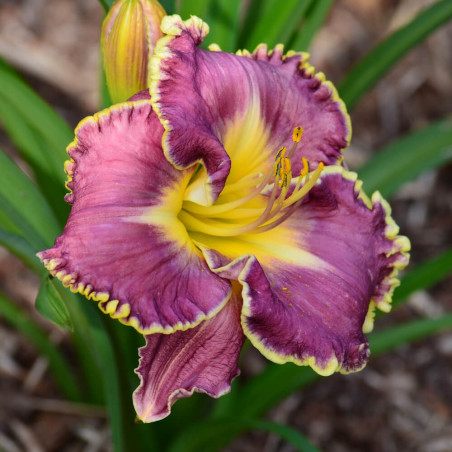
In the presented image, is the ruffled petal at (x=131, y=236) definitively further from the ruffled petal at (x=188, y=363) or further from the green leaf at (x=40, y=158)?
the green leaf at (x=40, y=158)

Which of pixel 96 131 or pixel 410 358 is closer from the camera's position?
pixel 96 131

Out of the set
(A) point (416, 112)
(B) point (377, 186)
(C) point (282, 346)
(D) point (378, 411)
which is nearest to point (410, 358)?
(D) point (378, 411)

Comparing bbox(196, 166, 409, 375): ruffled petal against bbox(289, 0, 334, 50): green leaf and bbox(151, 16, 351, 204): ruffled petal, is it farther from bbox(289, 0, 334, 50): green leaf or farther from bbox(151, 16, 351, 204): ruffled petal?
bbox(289, 0, 334, 50): green leaf

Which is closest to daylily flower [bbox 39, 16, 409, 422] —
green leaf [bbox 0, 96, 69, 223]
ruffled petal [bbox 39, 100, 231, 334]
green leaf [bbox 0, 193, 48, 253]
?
ruffled petal [bbox 39, 100, 231, 334]

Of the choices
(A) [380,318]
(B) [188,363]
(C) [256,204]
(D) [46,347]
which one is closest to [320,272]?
(C) [256,204]

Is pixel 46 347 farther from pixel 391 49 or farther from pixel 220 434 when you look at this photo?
pixel 391 49

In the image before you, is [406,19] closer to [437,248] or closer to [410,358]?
[437,248]
